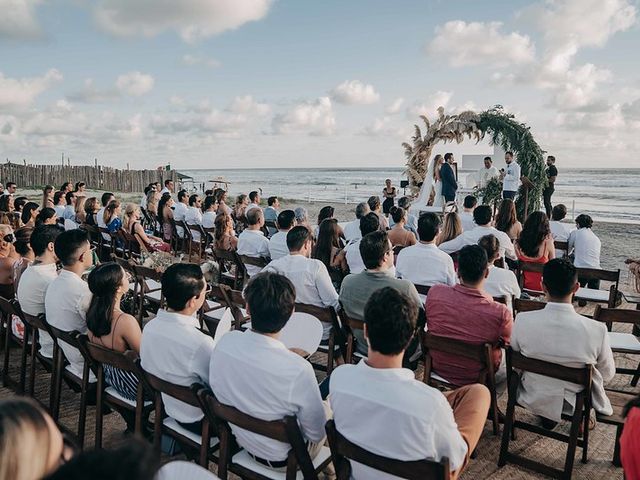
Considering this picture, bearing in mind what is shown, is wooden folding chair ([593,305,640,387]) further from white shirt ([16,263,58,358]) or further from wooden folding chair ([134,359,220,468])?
white shirt ([16,263,58,358])

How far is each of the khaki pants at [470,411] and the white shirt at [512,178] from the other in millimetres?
10615

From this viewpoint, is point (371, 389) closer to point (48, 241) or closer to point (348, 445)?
point (348, 445)

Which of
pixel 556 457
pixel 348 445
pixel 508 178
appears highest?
pixel 508 178

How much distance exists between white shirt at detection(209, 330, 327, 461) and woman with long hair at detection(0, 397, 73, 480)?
111cm

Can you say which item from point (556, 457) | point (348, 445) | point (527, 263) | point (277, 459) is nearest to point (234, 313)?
point (277, 459)

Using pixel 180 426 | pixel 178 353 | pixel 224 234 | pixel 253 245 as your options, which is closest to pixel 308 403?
pixel 178 353

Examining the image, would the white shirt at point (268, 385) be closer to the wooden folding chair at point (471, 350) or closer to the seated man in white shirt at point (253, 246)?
the wooden folding chair at point (471, 350)

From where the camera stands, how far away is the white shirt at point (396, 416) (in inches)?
Result: 73.4

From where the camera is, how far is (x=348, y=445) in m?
1.96

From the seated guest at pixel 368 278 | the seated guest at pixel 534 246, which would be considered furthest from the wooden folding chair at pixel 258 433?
the seated guest at pixel 534 246

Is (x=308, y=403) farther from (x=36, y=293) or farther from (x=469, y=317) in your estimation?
(x=36, y=293)

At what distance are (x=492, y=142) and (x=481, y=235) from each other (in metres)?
8.38

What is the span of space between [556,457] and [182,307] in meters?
2.64

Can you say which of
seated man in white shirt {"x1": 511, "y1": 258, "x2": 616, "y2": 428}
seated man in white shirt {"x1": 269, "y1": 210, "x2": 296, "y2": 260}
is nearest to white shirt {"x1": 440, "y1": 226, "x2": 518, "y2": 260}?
seated man in white shirt {"x1": 269, "y1": 210, "x2": 296, "y2": 260}
